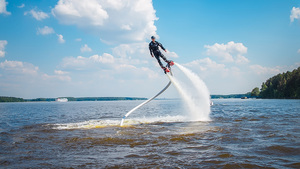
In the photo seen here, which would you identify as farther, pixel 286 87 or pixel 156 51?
pixel 286 87

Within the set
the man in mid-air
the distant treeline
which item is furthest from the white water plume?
the distant treeline

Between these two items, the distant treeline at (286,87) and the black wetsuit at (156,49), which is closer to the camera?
the black wetsuit at (156,49)

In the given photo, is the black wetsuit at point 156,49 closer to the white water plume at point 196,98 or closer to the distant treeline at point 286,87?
the white water plume at point 196,98

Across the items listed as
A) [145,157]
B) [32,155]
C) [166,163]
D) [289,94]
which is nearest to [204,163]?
[166,163]

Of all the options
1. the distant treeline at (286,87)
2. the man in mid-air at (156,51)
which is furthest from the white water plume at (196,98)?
the distant treeline at (286,87)

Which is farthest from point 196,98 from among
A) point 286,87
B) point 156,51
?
point 286,87

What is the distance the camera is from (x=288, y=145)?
9992mm

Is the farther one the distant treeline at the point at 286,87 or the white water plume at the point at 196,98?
the distant treeline at the point at 286,87

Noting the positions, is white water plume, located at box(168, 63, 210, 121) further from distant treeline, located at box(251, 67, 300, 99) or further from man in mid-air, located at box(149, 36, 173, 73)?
distant treeline, located at box(251, 67, 300, 99)

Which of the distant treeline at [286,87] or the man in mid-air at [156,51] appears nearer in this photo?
the man in mid-air at [156,51]

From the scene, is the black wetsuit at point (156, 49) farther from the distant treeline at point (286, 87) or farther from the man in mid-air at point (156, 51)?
the distant treeline at point (286, 87)

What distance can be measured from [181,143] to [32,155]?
24.7 feet

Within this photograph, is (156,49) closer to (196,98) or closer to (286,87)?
(196,98)

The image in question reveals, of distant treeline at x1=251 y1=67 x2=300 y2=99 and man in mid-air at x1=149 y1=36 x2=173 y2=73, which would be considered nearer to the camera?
man in mid-air at x1=149 y1=36 x2=173 y2=73
